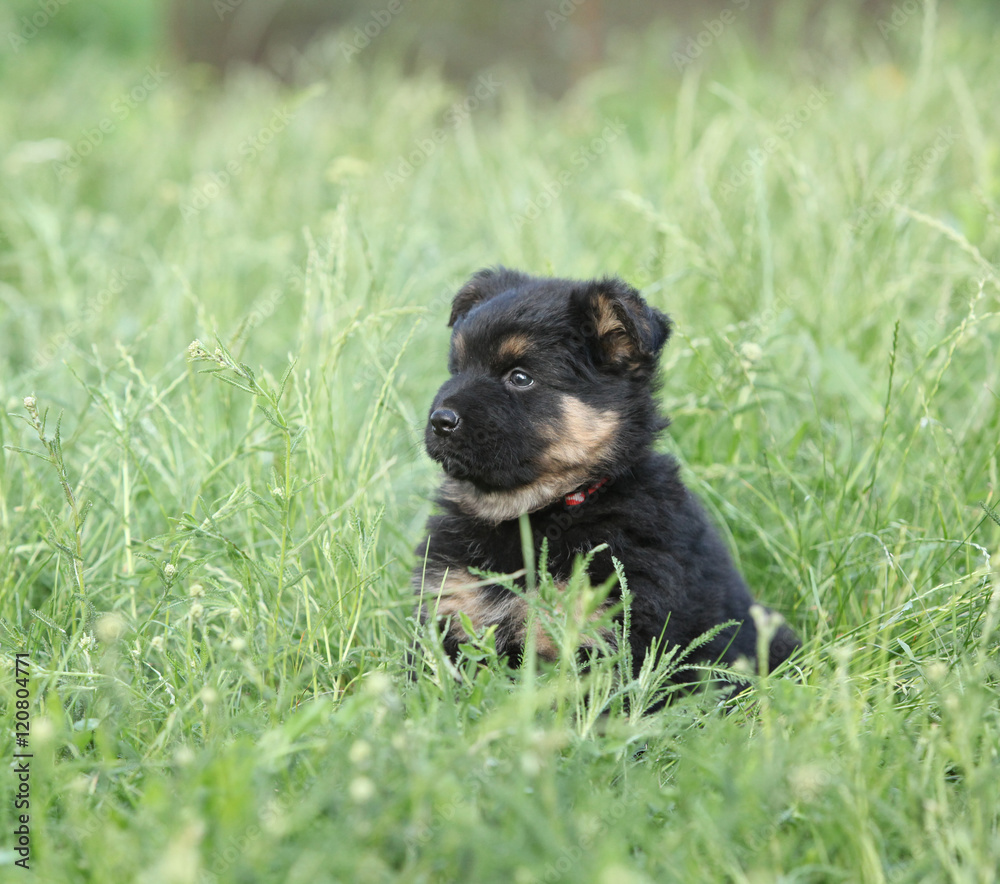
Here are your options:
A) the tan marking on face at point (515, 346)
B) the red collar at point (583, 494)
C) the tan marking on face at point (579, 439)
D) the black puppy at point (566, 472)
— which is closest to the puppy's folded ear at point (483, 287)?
the black puppy at point (566, 472)

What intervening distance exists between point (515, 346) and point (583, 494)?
52cm

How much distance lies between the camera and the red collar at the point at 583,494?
314 cm

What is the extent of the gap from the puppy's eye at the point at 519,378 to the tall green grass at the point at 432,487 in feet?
1.45

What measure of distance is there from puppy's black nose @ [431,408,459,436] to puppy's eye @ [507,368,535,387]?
0.90 ft

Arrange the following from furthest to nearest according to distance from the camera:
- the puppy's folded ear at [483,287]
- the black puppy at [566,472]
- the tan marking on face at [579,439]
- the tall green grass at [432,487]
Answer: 1. the puppy's folded ear at [483,287]
2. the tan marking on face at [579,439]
3. the black puppy at [566,472]
4. the tall green grass at [432,487]

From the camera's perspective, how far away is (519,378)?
3.21 metres

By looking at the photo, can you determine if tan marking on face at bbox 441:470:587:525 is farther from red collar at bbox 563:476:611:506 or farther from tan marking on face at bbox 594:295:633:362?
tan marking on face at bbox 594:295:633:362

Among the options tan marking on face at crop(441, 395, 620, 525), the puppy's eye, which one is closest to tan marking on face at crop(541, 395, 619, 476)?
tan marking on face at crop(441, 395, 620, 525)

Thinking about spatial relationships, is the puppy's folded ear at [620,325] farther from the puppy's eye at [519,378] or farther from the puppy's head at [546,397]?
the puppy's eye at [519,378]

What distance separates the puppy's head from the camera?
3066 millimetres

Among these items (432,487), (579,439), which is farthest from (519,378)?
(432,487)

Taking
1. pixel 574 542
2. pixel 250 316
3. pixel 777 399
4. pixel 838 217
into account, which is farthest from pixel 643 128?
pixel 574 542

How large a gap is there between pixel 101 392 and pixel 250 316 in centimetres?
63

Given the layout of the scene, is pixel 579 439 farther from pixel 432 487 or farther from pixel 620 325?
pixel 432 487
